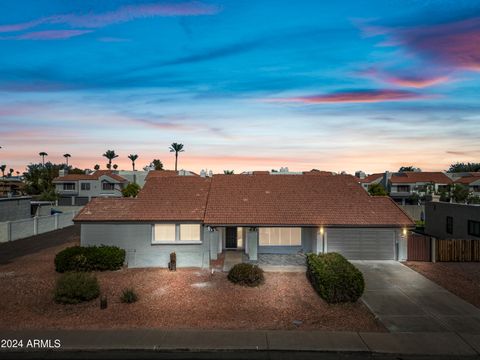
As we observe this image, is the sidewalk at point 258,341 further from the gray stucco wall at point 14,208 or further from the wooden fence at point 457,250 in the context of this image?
the gray stucco wall at point 14,208

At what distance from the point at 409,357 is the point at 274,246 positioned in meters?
13.1

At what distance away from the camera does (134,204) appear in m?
22.3

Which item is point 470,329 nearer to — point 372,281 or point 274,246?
point 372,281

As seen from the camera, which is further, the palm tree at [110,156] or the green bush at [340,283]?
the palm tree at [110,156]

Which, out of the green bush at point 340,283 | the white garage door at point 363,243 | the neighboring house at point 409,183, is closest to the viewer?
the green bush at point 340,283

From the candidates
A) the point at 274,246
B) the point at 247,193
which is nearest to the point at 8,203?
the point at 247,193

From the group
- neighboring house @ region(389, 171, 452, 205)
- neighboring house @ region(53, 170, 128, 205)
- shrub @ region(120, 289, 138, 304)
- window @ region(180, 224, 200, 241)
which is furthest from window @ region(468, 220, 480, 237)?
neighboring house @ region(53, 170, 128, 205)

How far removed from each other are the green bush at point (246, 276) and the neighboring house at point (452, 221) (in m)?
18.9

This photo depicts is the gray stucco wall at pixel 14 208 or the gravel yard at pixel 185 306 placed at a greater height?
the gray stucco wall at pixel 14 208

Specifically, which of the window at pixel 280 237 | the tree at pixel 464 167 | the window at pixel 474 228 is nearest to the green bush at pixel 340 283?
the window at pixel 280 237

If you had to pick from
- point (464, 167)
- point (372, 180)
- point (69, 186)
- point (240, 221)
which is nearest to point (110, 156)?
point (69, 186)

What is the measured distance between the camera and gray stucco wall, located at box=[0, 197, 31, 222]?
3441 centimetres

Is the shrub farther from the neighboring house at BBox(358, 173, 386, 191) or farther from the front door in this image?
the neighboring house at BBox(358, 173, 386, 191)

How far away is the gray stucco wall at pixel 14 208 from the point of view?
34406 mm
